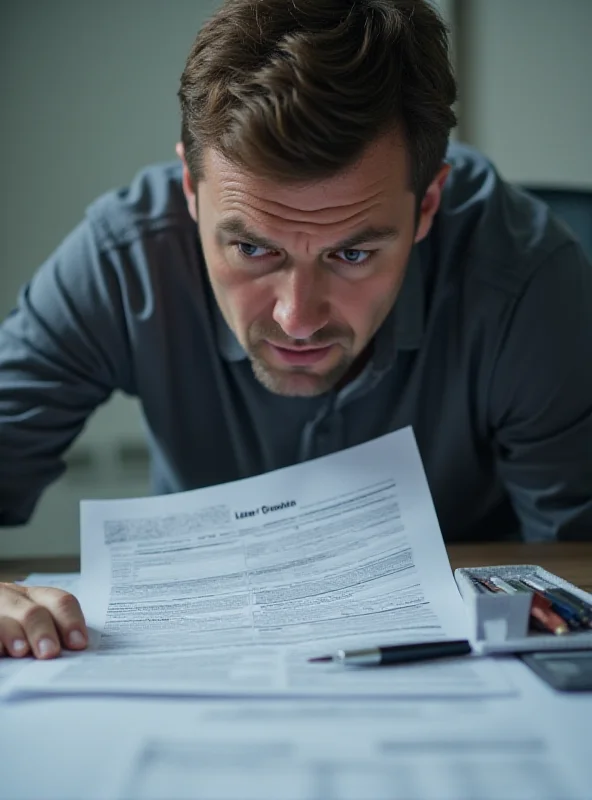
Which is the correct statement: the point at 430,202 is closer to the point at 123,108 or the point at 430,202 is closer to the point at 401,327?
the point at 401,327

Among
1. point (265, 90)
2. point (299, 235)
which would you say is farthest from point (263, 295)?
point (265, 90)

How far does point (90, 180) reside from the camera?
5.76 ft

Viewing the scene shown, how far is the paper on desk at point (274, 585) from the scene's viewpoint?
56 cm

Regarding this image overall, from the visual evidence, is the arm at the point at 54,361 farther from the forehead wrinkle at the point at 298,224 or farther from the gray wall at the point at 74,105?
the gray wall at the point at 74,105

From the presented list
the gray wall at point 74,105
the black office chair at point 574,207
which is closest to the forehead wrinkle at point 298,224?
the black office chair at point 574,207

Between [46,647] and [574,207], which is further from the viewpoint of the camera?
[574,207]

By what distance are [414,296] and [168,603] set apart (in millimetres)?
510

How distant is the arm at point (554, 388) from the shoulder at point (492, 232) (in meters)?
0.02

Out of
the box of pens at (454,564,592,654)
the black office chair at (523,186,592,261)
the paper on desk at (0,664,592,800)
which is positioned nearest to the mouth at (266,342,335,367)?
the box of pens at (454,564,592,654)

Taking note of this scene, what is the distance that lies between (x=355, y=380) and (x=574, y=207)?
1.93 feet

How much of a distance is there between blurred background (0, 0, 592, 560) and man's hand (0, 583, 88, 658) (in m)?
1.12

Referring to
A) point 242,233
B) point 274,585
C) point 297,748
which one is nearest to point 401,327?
point 242,233

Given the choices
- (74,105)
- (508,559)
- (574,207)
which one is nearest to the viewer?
(508,559)

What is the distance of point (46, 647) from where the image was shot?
2.02 ft
